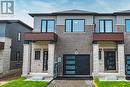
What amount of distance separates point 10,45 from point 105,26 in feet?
40.0

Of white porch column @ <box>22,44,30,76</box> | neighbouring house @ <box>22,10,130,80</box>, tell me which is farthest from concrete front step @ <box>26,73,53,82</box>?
neighbouring house @ <box>22,10,130,80</box>

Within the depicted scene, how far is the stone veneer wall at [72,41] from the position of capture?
1025 inches

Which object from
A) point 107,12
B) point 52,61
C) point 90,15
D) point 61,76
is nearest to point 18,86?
point 52,61

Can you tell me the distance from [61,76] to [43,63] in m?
2.80

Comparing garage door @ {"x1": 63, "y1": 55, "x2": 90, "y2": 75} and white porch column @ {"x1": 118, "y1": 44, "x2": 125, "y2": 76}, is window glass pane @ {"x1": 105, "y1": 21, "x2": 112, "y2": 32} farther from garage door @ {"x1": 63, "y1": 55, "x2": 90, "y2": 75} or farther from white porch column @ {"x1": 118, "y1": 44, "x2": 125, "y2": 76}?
garage door @ {"x1": 63, "y1": 55, "x2": 90, "y2": 75}

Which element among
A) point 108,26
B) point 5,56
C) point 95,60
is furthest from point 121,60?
point 5,56

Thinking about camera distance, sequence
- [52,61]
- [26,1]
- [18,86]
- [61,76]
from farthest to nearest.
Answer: [26,1] < [61,76] < [52,61] < [18,86]

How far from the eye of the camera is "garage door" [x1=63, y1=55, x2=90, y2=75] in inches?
1022

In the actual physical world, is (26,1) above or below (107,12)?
above

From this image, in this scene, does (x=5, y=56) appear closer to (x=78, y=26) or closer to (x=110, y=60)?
(x=78, y=26)

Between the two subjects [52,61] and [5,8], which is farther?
[5,8]

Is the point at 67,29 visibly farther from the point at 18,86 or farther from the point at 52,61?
the point at 18,86

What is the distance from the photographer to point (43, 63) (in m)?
26.3

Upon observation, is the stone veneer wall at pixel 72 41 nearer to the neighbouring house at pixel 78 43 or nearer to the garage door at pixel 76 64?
the neighbouring house at pixel 78 43
